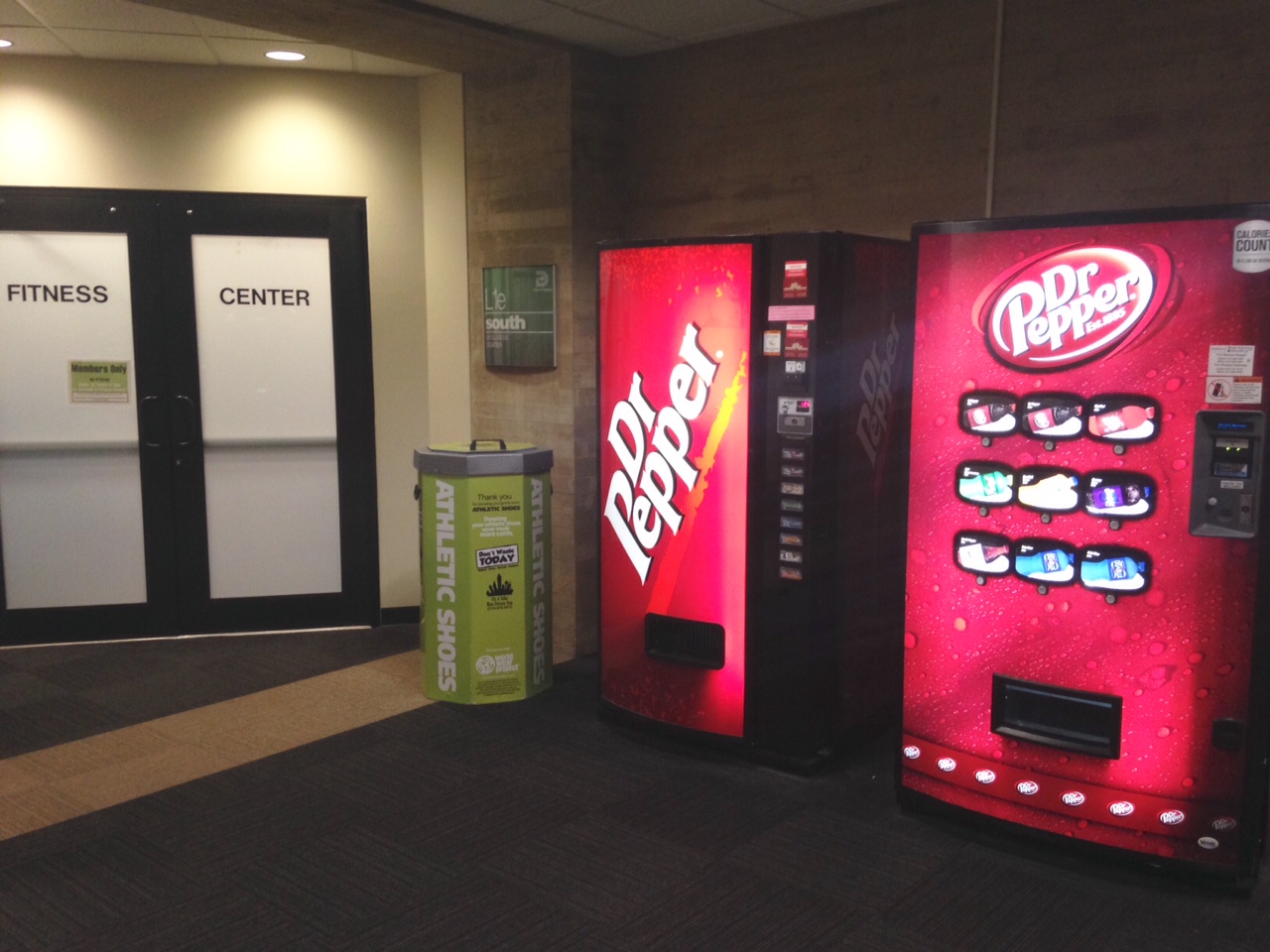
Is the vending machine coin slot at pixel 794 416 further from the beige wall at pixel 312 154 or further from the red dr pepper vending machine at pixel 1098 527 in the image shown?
the beige wall at pixel 312 154

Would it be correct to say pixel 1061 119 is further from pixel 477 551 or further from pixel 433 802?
pixel 433 802

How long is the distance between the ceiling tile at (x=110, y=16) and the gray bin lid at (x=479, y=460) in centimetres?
188

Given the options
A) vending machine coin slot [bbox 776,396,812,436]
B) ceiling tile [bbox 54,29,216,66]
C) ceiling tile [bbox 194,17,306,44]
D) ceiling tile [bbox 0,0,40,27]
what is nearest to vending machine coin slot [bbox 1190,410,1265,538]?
vending machine coin slot [bbox 776,396,812,436]

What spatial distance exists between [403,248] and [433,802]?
2797mm

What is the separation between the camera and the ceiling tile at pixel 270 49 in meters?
4.41

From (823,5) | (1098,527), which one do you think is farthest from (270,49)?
(1098,527)

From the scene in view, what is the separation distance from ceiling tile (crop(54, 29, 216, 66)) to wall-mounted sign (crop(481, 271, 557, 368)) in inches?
60.6

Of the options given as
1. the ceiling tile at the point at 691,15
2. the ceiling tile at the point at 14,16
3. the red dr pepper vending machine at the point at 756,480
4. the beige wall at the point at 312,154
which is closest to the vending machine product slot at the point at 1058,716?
the red dr pepper vending machine at the point at 756,480

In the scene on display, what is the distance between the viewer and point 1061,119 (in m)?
3.48

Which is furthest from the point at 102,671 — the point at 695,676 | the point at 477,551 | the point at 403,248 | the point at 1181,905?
the point at 1181,905

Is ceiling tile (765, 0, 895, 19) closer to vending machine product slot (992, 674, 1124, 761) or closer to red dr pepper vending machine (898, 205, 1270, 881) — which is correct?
red dr pepper vending machine (898, 205, 1270, 881)

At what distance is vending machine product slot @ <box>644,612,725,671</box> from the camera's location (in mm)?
3598

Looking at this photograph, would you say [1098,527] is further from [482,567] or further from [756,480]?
[482,567]

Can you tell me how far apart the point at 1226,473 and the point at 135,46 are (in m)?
4.42
